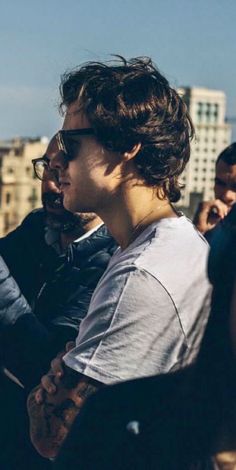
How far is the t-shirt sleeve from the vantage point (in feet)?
6.73

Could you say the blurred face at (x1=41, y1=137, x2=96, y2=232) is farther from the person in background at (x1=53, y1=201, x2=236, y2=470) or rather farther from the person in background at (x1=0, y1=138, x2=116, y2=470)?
the person in background at (x1=53, y1=201, x2=236, y2=470)

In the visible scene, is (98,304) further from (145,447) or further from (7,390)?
(7,390)

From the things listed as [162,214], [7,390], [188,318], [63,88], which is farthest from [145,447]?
[7,390]

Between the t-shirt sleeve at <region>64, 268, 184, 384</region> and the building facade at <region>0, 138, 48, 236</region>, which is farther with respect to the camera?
the building facade at <region>0, 138, 48, 236</region>

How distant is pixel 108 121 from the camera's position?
2.37 m

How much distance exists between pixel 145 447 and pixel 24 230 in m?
1.55

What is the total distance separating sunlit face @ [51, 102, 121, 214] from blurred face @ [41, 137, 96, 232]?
2.49ft

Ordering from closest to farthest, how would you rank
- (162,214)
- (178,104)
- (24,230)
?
(162,214), (178,104), (24,230)

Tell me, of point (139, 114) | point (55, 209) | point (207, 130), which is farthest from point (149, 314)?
point (207, 130)

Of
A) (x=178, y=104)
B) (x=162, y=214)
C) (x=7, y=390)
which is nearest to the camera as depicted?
(x=162, y=214)

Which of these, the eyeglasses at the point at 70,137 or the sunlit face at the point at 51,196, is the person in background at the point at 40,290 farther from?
the eyeglasses at the point at 70,137

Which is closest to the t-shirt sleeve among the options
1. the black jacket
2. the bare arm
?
the bare arm

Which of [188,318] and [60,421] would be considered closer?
[188,318]

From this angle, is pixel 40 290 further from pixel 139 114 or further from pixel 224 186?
pixel 224 186
